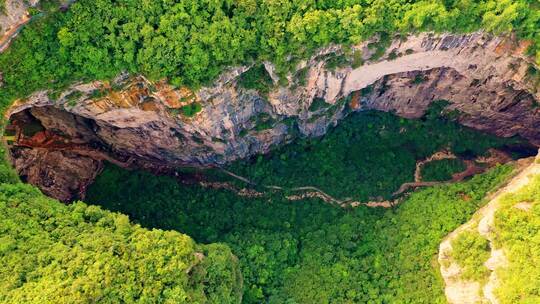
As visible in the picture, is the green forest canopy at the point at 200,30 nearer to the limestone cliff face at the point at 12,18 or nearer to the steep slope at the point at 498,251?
the limestone cliff face at the point at 12,18

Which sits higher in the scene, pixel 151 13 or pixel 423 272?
pixel 151 13

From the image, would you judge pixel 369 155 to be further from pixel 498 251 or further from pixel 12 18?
pixel 12 18

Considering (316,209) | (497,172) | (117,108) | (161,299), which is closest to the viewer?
(161,299)

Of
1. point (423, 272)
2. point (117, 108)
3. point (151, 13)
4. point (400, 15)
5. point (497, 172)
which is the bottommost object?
point (423, 272)

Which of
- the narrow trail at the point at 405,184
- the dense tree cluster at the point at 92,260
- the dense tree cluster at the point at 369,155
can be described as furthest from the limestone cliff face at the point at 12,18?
the dense tree cluster at the point at 369,155

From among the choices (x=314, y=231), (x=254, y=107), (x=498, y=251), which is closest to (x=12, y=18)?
(x=254, y=107)

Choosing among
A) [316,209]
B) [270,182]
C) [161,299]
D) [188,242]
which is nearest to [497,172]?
[316,209]

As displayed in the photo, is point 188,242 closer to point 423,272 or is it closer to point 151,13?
point 151,13
